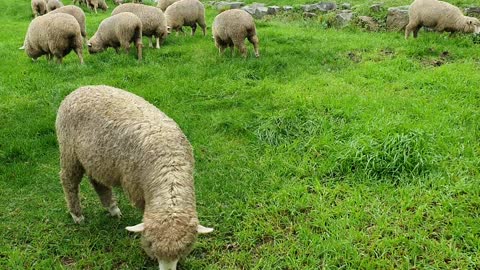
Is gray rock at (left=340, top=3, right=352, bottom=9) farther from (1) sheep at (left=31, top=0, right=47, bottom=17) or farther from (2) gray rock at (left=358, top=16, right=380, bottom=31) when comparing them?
(1) sheep at (left=31, top=0, right=47, bottom=17)

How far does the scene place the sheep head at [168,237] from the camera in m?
3.33

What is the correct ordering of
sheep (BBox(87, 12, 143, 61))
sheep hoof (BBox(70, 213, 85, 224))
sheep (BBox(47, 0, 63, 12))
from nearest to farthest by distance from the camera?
1. sheep hoof (BBox(70, 213, 85, 224))
2. sheep (BBox(87, 12, 143, 61))
3. sheep (BBox(47, 0, 63, 12))

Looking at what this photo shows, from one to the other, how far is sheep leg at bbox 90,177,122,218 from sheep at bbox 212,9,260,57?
18.4 feet

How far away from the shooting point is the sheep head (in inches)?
131

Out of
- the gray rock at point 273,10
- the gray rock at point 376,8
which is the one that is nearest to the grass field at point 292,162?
the gray rock at point 376,8

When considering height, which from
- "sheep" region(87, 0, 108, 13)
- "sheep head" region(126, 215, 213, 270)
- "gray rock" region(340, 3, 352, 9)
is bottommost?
"sheep" region(87, 0, 108, 13)

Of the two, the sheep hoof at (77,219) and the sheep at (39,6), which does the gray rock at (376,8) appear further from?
the sheep at (39,6)

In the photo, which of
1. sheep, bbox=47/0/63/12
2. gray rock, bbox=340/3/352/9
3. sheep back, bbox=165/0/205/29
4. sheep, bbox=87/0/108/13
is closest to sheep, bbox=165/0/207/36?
sheep back, bbox=165/0/205/29

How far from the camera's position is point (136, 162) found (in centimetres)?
406

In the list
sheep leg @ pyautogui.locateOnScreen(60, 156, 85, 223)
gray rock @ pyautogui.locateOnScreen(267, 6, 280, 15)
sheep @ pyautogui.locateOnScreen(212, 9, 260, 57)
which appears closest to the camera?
sheep leg @ pyautogui.locateOnScreen(60, 156, 85, 223)

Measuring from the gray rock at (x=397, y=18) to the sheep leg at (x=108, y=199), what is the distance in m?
9.75

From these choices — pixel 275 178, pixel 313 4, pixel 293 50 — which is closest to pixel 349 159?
pixel 275 178

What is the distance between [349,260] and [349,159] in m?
1.63

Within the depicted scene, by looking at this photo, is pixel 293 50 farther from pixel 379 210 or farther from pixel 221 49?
pixel 379 210
